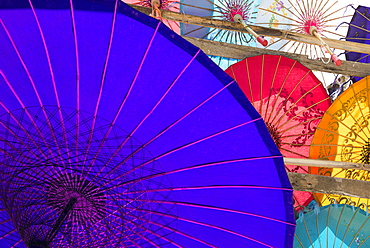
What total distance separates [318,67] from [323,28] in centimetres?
84

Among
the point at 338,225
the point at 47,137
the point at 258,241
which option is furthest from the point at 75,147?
the point at 338,225

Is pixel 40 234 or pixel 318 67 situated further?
pixel 318 67

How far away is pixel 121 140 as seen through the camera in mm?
1608

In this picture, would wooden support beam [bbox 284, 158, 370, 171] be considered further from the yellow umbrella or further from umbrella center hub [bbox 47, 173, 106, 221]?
umbrella center hub [bbox 47, 173, 106, 221]

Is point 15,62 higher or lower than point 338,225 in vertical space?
lower

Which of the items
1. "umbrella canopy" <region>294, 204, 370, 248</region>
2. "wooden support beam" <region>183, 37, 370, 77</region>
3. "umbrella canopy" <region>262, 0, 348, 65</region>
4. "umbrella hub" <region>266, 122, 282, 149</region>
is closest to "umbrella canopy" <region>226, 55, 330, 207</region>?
"umbrella hub" <region>266, 122, 282, 149</region>

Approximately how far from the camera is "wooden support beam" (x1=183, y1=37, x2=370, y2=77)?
10.9 ft

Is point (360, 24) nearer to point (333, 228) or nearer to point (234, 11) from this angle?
point (234, 11)

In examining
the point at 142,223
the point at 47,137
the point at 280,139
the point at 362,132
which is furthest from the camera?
the point at 280,139

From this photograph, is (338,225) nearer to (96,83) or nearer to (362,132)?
(362,132)

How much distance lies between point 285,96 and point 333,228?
1234mm

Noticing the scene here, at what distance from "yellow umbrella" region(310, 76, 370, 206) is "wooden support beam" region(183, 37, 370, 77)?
18.6 inches

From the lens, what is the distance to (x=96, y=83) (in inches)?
60.1

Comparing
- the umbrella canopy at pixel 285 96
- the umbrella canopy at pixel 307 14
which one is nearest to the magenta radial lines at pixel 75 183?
the umbrella canopy at pixel 285 96
